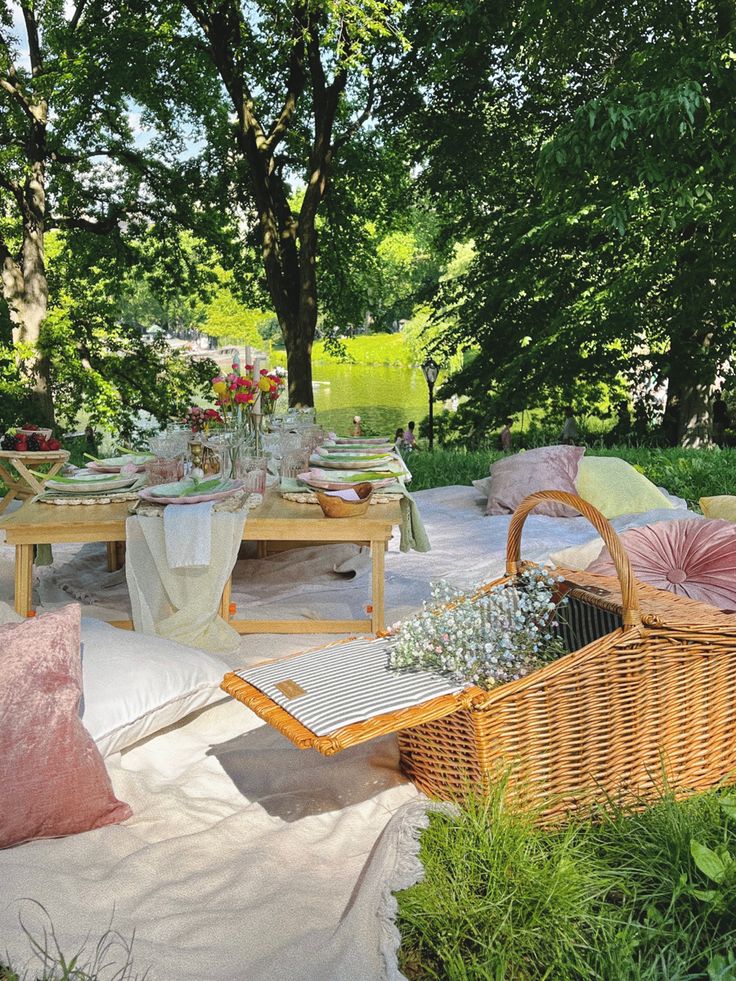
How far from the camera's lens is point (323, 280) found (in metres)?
14.3

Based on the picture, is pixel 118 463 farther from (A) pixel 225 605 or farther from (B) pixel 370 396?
(B) pixel 370 396

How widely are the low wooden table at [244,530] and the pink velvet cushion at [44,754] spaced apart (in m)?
1.24

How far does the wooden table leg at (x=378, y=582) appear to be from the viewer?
3.84m

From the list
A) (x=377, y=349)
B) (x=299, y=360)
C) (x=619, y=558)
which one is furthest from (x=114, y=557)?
(x=377, y=349)

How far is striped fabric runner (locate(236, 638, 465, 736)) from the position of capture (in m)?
2.19

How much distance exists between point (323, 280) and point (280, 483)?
10431mm

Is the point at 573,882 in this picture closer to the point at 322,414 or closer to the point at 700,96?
the point at 700,96

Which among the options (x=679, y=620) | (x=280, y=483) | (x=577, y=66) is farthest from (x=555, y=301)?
(x=679, y=620)

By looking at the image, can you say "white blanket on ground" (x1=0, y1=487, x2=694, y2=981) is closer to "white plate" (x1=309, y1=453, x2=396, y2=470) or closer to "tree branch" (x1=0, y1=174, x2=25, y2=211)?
"white plate" (x1=309, y1=453, x2=396, y2=470)

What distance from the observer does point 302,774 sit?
106 inches

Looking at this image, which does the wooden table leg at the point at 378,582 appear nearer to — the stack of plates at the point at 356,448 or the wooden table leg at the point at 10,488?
the stack of plates at the point at 356,448

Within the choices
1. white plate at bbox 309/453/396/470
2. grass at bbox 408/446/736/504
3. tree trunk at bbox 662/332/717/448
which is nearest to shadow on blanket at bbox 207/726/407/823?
white plate at bbox 309/453/396/470

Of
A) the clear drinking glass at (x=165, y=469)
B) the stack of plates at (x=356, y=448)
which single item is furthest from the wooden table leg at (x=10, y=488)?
the clear drinking glass at (x=165, y=469)

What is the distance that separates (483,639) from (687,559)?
4.86 feet
